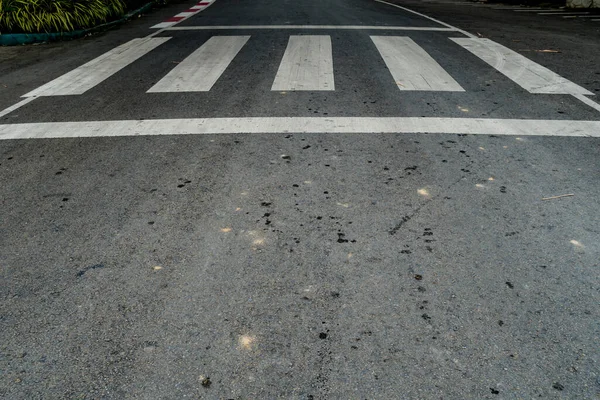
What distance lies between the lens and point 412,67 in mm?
7641

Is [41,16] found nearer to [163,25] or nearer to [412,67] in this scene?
[163,25]

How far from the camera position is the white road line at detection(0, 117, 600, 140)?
520 centimetres

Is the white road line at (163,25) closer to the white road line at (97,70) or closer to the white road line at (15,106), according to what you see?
the white road line at (97,70)

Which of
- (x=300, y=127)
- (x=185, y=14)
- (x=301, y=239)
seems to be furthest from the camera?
(x=185, y=14)

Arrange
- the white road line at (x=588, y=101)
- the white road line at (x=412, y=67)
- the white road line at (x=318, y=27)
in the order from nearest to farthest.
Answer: the white road line at (x=588, y=101) < the white road line at (x=412, y=67) < the white road line at (x=318, y=27)

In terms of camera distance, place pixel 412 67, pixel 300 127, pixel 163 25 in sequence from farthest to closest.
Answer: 1. pixel 163 25
2. pixel 412 67
3. pixel 300 127

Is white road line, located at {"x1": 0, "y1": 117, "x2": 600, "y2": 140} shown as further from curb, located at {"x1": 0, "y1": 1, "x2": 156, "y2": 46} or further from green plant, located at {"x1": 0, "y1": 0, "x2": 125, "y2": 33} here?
green plant, located at {"x1": 0, "y1": 0, "x2": 125, "y2": 33}

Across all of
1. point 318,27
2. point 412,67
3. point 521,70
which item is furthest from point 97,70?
point 521,70

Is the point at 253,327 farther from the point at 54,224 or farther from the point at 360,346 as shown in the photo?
the point at 54,224

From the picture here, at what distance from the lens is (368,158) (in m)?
4.59

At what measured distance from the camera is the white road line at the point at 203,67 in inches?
267

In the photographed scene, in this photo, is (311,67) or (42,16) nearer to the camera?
(311,67)

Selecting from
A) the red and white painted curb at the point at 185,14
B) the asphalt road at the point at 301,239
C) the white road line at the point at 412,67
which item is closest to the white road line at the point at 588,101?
the asphalt road at the point at 301,239

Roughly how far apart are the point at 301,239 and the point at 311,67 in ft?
15.5
